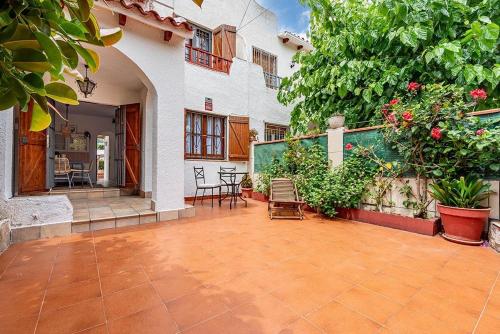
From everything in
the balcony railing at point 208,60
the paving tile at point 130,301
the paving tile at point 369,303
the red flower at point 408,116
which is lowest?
the paving tile at point 130,301

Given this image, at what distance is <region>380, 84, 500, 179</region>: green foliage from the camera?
110 inches

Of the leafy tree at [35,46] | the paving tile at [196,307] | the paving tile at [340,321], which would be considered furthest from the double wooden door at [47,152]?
the paving tile at [340,321]

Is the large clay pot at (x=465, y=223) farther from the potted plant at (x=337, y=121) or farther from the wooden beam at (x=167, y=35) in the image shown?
the wooden beam at (x=167, y=35)

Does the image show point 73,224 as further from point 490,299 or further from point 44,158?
point 490,299

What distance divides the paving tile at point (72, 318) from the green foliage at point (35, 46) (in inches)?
56.5

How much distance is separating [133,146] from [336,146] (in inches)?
181

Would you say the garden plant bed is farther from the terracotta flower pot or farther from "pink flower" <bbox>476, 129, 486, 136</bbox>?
the terracotta flower pot

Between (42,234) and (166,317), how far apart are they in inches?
103

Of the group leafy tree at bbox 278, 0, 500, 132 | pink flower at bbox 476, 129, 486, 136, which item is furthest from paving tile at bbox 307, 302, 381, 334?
leafy tree at bbox 278, 0, 500, 132

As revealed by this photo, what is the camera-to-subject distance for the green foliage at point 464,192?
2.83 meters

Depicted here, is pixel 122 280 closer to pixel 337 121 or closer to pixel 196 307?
pixel 196 307

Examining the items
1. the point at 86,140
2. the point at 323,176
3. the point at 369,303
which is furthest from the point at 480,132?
the point at 86,140

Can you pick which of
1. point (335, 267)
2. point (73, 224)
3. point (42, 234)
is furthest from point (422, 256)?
point (42, 234)

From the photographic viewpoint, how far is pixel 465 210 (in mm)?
2793
